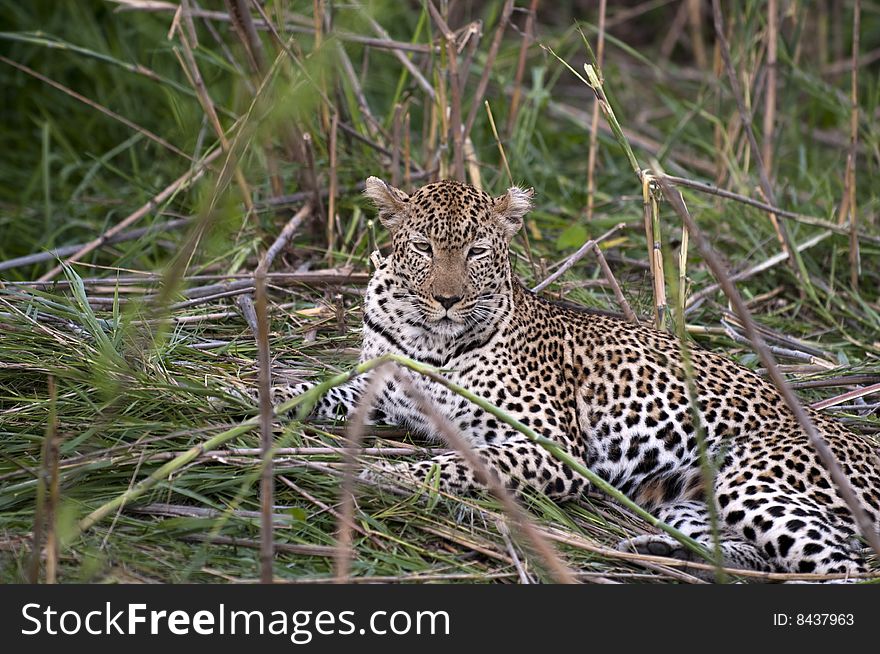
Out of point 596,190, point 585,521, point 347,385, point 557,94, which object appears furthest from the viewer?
point 557,94

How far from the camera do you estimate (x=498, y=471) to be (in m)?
6.74

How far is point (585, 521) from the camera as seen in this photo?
270 inches

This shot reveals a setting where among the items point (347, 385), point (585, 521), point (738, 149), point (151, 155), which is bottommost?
point (585, 521)

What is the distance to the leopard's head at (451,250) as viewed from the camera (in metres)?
7.02

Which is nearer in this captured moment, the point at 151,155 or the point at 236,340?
the point at 236,340

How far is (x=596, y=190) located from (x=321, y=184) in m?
2.86

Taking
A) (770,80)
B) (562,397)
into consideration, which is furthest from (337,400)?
(770,80)

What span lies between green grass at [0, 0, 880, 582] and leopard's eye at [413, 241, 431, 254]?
1170 mm

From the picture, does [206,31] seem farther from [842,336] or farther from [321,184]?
[842,336]

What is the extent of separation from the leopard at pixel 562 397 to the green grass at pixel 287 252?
0.35 meters

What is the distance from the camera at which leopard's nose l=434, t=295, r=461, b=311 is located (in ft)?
22.8

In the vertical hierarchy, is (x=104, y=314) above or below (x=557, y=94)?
below

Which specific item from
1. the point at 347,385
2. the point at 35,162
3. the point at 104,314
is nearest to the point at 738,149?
the point at 347,385

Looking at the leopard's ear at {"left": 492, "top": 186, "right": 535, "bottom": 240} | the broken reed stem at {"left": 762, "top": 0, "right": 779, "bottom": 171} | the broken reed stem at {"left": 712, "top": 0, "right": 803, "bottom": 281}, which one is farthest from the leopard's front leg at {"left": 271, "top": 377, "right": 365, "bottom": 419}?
the broken reed stem at {"left": 762, "top": 0, "right": 779, "bottom": 171}
